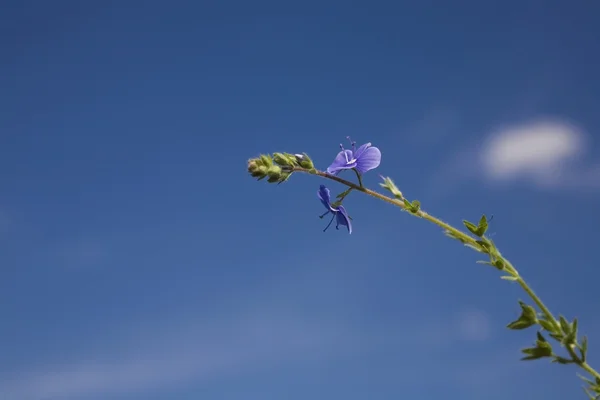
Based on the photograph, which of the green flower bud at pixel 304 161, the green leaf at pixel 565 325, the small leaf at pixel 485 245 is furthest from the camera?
the green flower bud at pixel 304 161

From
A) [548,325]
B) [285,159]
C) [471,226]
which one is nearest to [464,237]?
[471,226]

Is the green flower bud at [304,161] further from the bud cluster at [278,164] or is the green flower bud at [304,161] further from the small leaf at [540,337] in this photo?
the small leaf at [540,337]

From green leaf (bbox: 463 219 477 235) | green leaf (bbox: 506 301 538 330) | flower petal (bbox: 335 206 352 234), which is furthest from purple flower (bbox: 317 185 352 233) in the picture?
green leaf (bbox: 506 301 538 330)

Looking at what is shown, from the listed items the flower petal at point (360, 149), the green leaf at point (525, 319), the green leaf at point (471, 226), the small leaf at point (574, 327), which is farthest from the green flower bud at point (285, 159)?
the small leaf at point (574, 327)

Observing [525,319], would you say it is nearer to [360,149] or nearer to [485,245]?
[485,245]

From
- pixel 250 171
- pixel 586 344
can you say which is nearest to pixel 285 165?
pixel 250 171
